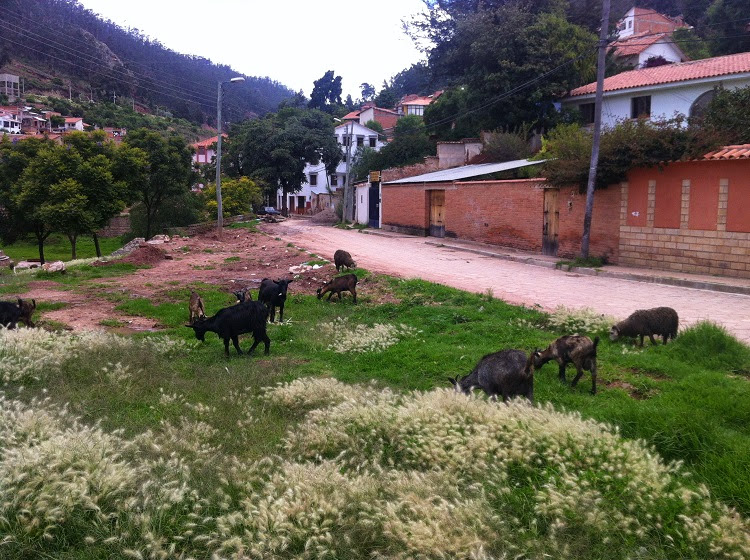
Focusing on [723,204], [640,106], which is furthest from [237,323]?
[640,106]

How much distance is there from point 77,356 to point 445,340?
5219 millimetres

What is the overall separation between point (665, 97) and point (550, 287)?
21.6m

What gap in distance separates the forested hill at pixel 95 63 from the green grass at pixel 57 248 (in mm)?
68424

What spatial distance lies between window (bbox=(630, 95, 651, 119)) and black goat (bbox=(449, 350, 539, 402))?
30.4 meters

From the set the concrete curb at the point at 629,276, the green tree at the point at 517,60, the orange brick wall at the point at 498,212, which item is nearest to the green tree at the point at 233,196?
the green tree at the point at 517,60

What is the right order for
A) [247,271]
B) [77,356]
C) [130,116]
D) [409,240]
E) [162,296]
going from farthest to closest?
[130,116], [409,240], [247,271], [162,296], [77,356]

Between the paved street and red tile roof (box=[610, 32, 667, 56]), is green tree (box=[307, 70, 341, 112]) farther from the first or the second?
the paved street

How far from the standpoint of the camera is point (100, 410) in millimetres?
6879

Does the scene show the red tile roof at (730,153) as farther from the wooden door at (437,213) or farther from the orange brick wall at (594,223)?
the wooden door at (437,213)

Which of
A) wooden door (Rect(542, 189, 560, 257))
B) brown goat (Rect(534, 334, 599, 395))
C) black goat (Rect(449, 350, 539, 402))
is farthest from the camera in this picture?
wooden door (Rect(542, 189, 560, 257))

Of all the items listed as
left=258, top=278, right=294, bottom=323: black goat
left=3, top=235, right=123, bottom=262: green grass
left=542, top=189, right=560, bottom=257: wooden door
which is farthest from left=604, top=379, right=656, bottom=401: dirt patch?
left=3, top=235, right=123, bottom=262: green grass

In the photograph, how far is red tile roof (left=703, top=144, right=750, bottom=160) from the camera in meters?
15.9

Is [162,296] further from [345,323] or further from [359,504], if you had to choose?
[359,504]

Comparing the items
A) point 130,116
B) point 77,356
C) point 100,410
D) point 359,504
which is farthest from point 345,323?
point 130,116
